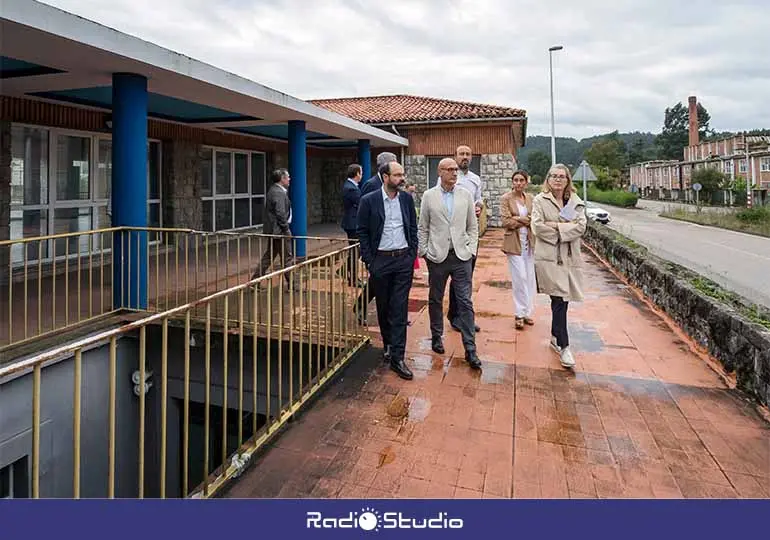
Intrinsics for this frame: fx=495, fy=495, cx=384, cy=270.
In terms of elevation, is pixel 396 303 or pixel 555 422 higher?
pixel 396 303

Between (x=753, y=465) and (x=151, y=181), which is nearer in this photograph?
(x=753, y=465)

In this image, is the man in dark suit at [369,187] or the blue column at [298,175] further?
the blue column at [298,175]

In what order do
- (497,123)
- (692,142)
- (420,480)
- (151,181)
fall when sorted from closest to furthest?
(420,480) → (151,181) → (497,123) → (692,142)

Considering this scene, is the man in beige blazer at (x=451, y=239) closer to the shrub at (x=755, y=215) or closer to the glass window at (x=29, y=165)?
the glass window at (x=29, y=165)

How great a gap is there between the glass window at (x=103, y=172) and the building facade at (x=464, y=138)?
8926 mm

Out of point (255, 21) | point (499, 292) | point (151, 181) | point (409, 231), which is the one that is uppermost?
point (255, 21)

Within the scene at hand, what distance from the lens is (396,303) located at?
3.93 m

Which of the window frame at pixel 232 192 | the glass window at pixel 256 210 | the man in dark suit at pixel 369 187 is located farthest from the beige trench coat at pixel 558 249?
the glass window at pixel 256 210

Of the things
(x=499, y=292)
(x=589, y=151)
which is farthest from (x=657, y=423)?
(x=589, y=151)

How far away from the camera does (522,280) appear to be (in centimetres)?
506

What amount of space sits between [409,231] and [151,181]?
7.29 metres

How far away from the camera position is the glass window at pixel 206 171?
10.7 m

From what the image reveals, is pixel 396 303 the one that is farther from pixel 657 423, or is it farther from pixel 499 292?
pixel 499 292

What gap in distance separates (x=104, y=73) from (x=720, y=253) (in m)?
19.0
